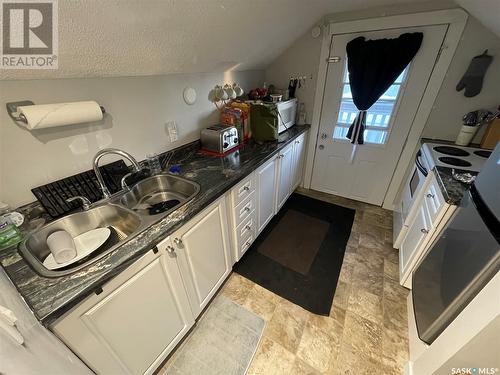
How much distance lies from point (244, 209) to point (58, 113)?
1169 millimetres

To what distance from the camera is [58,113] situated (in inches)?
36.0

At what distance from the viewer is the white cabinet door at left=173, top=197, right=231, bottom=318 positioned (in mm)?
1101

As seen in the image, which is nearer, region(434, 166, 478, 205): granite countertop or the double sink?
the double sink

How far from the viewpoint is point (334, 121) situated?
92.0 inches

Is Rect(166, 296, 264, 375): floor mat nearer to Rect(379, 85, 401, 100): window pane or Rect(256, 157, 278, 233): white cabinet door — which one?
Rect(256, 157, 278, 233): white cabinet door

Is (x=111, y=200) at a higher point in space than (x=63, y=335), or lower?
higher

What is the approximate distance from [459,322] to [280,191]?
5.20 feet

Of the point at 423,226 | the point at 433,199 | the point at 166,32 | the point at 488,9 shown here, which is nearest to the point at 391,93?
the point at 488,9

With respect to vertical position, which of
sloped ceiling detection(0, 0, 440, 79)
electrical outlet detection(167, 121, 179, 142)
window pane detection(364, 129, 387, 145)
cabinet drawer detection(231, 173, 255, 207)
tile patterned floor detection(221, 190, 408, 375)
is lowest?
tile patterned floor detection(221, 190, 408, 375)

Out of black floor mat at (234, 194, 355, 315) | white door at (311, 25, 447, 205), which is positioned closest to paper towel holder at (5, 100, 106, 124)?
black floor mat at (234, 194, 355, 315)

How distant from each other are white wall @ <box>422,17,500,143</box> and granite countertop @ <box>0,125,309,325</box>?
180cm

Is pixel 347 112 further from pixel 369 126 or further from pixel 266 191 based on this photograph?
pixel 266 191

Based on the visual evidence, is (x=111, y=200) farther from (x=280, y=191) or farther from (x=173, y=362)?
(x=280, y=191)

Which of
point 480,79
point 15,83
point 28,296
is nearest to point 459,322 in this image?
point 28,296
